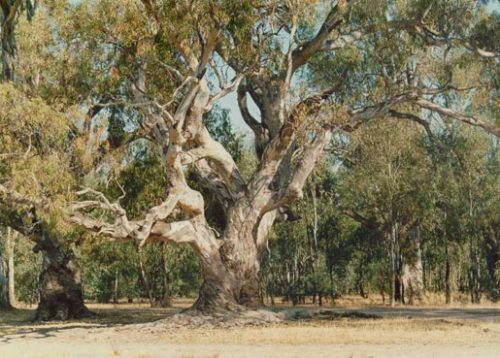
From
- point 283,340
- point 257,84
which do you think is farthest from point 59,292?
point 283,340

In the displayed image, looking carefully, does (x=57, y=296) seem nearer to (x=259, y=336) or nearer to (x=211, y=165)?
(x=211, y=165)

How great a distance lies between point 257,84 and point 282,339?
12.2 m

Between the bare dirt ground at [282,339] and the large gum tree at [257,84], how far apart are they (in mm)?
A: 2689

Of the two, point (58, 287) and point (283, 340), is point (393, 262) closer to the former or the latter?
point (58, 287)

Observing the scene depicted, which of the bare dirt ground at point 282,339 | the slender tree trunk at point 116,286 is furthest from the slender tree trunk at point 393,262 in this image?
the slender tree trunk at point 116,286

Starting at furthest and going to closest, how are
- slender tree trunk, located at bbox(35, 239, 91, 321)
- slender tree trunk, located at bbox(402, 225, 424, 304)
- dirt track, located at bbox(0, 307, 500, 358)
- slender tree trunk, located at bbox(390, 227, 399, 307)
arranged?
1. slender tree trunk, located at bbox(402, 225, 424, 304)
2. slender tree trunk, located at bbox(390, 227, 399, 307)
3. slender tree trunk, located at bbox(35, 239, 91, 321)
4. dirt track, located at bbox(0, 307, 500, 358)

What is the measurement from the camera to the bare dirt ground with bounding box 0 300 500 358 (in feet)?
45.4

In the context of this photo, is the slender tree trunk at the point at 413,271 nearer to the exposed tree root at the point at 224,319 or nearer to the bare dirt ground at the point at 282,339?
the bare dirt ground at the point at 282,339

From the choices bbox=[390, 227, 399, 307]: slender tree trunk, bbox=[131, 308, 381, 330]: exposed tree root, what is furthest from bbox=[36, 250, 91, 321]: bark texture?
bbox=[390, 227, 399, 307]: slender tree trunk

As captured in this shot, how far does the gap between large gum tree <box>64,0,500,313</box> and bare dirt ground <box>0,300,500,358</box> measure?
106 inches

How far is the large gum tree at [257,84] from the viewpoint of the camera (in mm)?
20344

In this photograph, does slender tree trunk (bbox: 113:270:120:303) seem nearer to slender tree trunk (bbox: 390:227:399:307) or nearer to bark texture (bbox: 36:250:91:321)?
slender tree trunk (bbox: 390:227:399:307)

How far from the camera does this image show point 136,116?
26.7 m

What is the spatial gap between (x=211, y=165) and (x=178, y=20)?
25.0 feet
